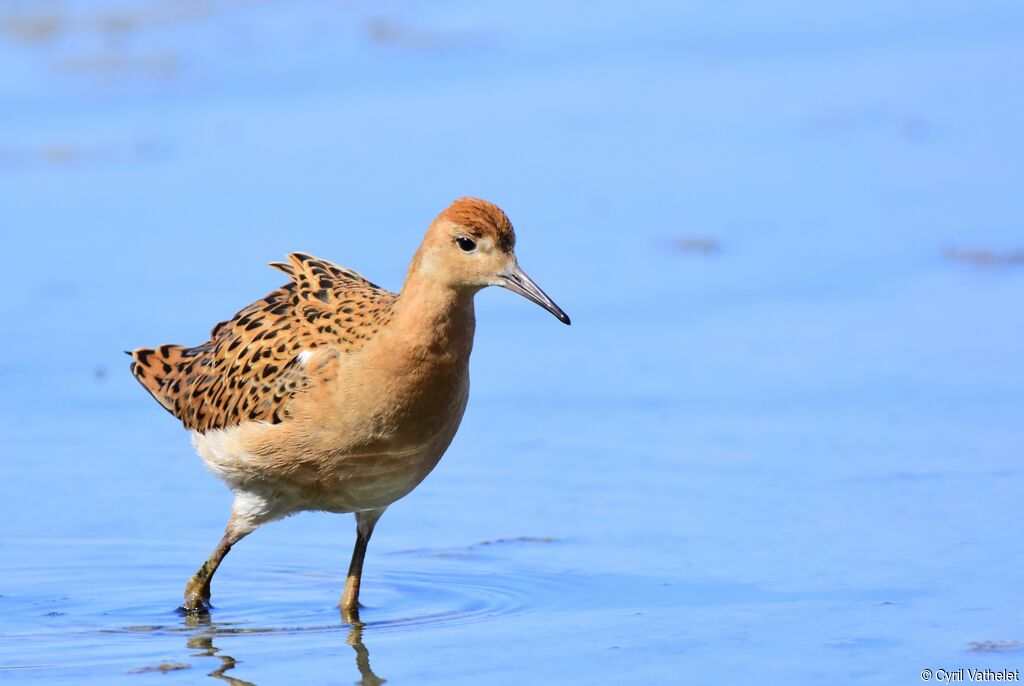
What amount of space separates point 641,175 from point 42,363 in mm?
4623

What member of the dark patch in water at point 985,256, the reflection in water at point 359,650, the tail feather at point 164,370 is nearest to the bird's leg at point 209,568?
the reflection in water at point 359,650

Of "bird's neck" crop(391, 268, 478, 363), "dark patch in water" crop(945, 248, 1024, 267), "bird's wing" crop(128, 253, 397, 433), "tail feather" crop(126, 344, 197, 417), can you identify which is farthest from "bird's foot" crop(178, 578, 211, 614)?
"dark patch in water" crop(945, 248, 1024, 267)

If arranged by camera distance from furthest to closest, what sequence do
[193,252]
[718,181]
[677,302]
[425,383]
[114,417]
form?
1. [718,181]
2. [193,252]
3. [677,302]
4. [114,417]
5. [425,383]

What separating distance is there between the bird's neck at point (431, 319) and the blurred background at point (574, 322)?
104cm

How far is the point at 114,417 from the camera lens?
34.3 feet

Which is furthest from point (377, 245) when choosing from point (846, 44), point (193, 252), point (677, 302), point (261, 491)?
point (846, 44)

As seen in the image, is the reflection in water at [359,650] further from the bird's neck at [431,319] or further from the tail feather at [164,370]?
the tail feather at [164,370]

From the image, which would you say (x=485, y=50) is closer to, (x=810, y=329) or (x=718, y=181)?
(x=718, y=181)

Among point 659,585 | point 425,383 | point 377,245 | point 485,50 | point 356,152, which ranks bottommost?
point 659,585

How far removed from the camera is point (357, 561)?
840 cm

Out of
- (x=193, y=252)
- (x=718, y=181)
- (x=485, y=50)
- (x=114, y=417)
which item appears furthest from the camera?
(x=485, y=50)

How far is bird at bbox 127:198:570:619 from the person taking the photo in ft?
26.1

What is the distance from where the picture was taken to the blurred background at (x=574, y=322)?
7.76 meters

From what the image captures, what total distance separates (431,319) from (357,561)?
1.15 m
